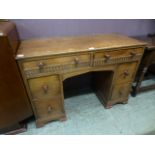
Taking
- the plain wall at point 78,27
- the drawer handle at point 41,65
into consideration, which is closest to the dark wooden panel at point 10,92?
the drawer handle at point 41,65

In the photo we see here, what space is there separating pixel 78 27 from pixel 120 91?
0.95 m

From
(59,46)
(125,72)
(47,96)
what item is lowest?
(47,96)

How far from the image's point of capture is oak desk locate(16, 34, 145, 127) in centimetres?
97

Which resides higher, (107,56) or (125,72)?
(107,56)

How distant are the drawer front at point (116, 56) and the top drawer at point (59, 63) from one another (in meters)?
0.11

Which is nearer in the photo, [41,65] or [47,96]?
[41,65]

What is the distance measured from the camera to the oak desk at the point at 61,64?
966 millimetres

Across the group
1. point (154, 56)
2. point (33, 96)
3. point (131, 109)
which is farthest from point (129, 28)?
point (33, 96)

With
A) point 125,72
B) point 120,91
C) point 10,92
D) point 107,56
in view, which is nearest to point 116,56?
point 107,56

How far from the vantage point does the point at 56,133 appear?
1313mm

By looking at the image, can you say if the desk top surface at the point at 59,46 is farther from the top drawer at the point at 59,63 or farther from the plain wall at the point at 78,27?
the plain wall at the point at 78,27

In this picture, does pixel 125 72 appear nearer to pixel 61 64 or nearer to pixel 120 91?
pixel 120 91

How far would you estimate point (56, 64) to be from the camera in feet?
3.31
